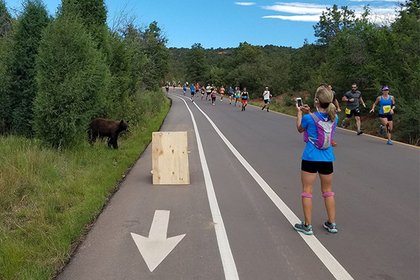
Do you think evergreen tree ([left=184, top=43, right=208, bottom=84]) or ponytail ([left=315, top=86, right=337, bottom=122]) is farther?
evergreen tree ([left=184, top=43, right=208, bottom=84])

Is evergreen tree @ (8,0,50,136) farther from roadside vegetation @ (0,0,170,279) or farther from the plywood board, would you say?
the plywood board

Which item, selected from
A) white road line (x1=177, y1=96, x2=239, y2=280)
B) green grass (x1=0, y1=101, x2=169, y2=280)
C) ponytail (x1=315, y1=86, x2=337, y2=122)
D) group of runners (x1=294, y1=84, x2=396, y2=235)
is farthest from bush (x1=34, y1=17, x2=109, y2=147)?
ponytail (x1=315, y1=86, x2=337, y2=122)

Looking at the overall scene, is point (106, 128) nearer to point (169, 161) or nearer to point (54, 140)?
point (54, 140)

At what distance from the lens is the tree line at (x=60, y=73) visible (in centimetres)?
851

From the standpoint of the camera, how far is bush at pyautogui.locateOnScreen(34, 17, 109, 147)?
27.7ft

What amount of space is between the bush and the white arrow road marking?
4565mm

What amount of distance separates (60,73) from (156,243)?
5.71m

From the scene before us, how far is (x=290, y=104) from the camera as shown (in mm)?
35594

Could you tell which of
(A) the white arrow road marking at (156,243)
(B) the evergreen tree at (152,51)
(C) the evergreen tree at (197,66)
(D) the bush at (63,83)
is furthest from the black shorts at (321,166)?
(C) the evergreen tree at (197,66)

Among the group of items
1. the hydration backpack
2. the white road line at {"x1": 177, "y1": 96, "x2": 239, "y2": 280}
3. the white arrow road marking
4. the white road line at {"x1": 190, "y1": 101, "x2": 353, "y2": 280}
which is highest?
the hydration backpack

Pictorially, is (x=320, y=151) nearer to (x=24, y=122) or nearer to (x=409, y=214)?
(x=409, y=214)

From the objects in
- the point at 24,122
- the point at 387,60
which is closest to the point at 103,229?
the point at 24,122

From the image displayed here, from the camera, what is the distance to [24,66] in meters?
10.1

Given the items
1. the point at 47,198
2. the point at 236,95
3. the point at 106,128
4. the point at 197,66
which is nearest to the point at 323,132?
the point at 47,198
